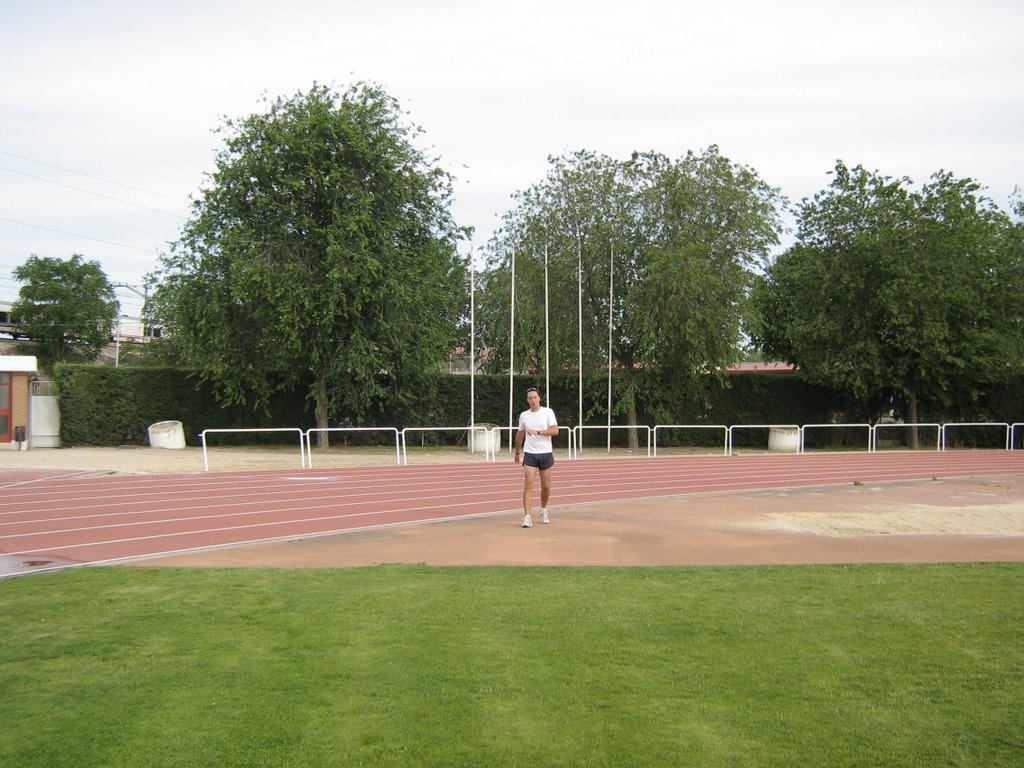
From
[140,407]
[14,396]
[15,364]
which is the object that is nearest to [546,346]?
[140,407]

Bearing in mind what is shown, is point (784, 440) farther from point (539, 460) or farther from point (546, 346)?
point (539, 460)

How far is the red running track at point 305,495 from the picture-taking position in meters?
10.9

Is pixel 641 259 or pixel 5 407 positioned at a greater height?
pixel 641 259

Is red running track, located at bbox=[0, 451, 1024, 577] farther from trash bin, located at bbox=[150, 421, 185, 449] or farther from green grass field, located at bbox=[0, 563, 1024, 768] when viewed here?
trash bin, located at bbox=[150, 421, 185, 449]

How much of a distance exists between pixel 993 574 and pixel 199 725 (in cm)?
680

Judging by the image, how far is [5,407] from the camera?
93.7 feet

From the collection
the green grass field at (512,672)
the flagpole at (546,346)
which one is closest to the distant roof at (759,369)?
the flagpole at (546,346)

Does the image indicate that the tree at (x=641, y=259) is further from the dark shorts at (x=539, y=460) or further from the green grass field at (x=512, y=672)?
the green grass field at (x=512, y=672)

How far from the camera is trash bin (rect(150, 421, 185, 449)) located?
28375 mm

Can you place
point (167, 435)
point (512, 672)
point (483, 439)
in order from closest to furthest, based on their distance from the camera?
1. point (512, 672)
2. point (483, 439)
3. point (167, 435)

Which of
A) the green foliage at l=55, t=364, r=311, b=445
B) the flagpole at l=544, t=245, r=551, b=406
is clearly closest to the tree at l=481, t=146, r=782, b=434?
the flagpole at l=544, t=245, r=551, b=406

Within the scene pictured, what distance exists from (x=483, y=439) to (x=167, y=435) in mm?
9423

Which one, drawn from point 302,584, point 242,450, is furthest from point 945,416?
point 302,584

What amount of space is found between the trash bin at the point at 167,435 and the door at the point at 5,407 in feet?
14.2
